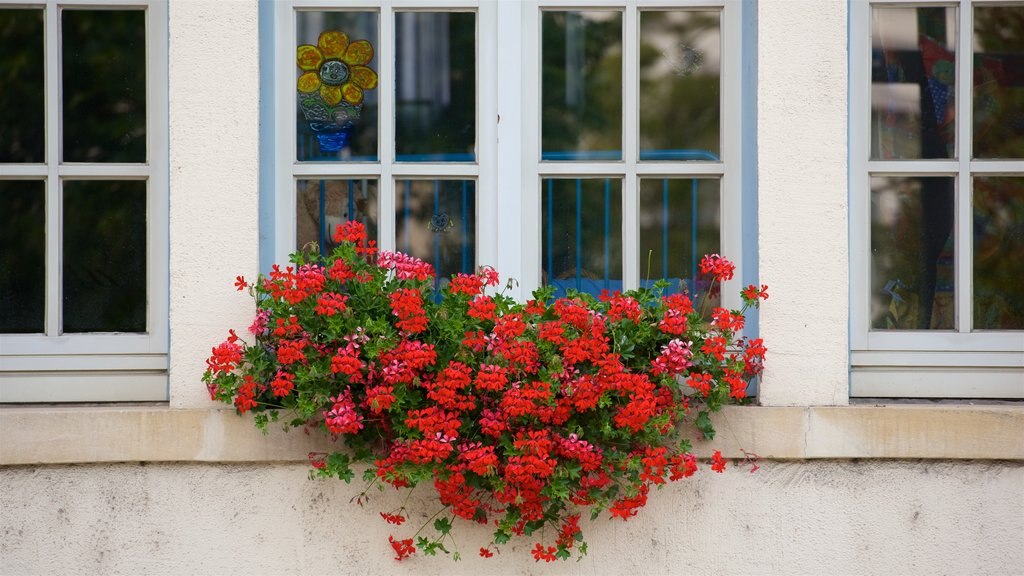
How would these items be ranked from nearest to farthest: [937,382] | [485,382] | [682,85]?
1. [485,382]
2. [937,382]
3. [682,85]

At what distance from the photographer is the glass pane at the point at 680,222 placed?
367 centimetres

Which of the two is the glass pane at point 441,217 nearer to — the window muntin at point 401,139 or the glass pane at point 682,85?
the window muntin at point 401,139

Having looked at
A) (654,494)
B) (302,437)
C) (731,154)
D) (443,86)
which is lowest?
(654,494)

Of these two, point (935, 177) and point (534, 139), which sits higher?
point (534, 139)

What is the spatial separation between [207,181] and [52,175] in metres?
0.64

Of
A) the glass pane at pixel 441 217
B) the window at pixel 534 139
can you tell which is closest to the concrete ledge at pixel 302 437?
the window at pixel 534 139

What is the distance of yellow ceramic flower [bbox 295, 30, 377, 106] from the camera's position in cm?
369

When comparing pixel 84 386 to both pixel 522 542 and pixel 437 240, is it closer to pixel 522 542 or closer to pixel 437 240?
pixel 437 240

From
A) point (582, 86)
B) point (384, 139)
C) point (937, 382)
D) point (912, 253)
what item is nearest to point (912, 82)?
point (912, 253)

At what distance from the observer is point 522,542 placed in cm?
345

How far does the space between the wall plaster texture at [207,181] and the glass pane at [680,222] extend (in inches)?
56.0

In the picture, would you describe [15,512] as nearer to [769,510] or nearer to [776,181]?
[769,510]

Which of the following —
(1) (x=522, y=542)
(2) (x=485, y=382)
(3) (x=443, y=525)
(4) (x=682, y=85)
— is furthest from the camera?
(4) (x=682, y=85)

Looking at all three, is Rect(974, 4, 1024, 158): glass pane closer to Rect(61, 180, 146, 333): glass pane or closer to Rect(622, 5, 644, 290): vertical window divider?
Rect(622, 5, 644, 290): vertical window divider
